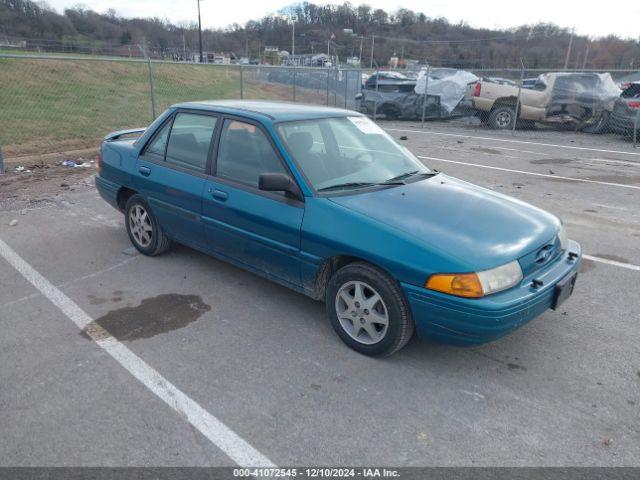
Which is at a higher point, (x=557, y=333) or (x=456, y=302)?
(x=456, y=302)

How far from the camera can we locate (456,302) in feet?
9.48

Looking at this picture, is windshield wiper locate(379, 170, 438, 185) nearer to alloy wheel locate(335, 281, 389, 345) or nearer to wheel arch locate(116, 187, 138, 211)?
alloy wheel locate(335, 281, 389, 345)

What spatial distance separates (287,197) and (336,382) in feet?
4.31

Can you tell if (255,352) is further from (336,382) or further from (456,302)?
(456,302)

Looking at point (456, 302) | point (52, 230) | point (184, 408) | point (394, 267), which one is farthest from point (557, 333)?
point (52, 230)

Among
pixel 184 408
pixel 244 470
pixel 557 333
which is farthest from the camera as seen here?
pixel 557 333

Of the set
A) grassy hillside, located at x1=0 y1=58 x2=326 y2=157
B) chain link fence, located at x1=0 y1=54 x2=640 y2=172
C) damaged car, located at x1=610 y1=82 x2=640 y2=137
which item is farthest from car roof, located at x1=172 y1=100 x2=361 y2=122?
damaged car, located at x1=610 y1=82 x2=640 y2=137

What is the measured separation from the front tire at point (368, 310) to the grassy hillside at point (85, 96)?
31.4ft

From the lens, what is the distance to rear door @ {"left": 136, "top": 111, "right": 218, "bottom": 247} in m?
4.27

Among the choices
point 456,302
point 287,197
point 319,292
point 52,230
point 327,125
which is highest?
point 327,125

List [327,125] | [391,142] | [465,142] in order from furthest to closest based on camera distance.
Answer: [465,142] < [391,142] < [327,125]

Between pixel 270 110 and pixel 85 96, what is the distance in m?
17.9

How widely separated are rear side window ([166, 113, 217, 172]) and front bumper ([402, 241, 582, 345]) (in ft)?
7.20

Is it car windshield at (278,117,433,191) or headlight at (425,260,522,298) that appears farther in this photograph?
car windshield at (278,117,433,191)
